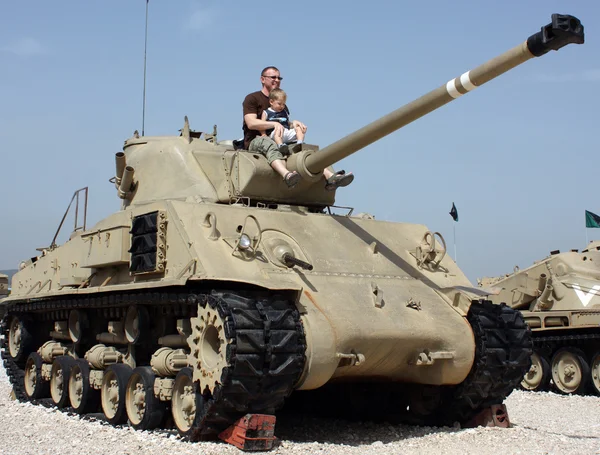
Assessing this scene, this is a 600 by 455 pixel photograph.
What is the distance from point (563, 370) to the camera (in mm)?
19859

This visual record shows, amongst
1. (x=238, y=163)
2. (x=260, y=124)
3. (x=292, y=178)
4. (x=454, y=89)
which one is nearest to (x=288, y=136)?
(x=260, y=124)

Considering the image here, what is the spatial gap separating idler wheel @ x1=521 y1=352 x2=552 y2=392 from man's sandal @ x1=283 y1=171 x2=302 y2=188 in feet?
33.1

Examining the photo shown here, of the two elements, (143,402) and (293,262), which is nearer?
(293,262)

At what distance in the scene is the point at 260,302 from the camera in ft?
32.0

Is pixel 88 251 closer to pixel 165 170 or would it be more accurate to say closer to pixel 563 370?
pixel 165 170

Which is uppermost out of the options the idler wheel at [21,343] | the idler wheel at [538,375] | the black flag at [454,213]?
the black flag at [454,213]

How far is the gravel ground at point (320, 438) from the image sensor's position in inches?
382

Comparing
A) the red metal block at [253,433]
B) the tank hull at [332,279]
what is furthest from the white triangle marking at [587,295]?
the red metal block at [253,433]

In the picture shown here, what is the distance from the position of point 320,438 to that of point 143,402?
7.61ft

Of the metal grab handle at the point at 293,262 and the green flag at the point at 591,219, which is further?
the green flag at the point at 591,219

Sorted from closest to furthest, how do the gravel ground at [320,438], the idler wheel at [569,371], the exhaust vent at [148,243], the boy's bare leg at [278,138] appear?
the gravel ground at [320,438] → the exhaust vent at [148,243] → the boy's bare leg at [278,138] → the idler wheel at [569,371]

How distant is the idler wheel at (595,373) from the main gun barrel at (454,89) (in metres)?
10.5

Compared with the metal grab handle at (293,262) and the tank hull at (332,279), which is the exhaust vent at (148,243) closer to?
the tank hull at (332,279)

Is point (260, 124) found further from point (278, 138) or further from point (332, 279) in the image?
point (332, 279)
